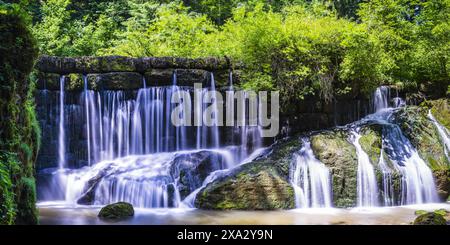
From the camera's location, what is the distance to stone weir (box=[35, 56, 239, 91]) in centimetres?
1285

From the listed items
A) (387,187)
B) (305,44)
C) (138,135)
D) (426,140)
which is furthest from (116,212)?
(426,140)

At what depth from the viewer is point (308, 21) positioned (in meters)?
13.7

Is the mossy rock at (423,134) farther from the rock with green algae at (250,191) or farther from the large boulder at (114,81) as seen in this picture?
the large boulder at (114,81)

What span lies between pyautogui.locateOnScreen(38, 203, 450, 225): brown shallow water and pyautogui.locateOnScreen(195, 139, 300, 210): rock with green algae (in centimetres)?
30

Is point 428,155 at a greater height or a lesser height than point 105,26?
lesser

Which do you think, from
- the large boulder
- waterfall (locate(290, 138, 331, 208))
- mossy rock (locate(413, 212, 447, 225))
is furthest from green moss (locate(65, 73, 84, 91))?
mossy rock (locate(413, 212, 447, 225))

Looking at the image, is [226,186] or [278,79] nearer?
[226,186]

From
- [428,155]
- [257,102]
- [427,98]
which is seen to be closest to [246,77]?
[257,102]

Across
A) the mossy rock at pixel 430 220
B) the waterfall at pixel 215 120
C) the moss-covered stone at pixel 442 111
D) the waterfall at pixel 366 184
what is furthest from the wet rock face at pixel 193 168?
the moss-covered stone at pixel 442 111

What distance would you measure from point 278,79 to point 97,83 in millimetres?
5403

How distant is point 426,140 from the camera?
1188 cm

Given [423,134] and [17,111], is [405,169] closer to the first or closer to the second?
[423,134]

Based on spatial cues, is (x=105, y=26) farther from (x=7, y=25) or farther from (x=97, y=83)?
(x=7, y=25)

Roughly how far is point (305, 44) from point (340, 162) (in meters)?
3.92
